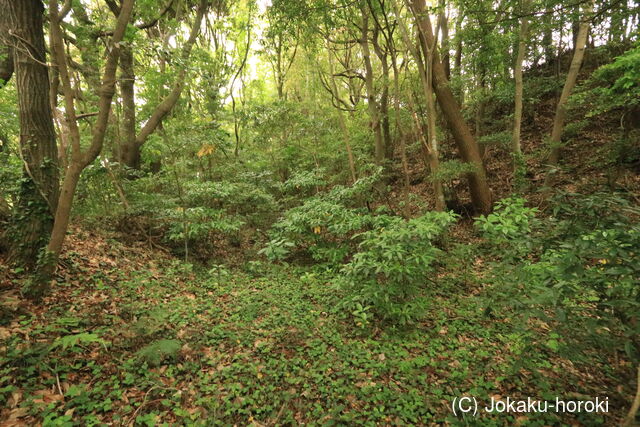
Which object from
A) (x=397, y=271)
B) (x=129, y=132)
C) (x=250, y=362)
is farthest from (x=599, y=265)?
(x=129, y=132)

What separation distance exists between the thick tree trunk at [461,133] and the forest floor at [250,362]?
135 inches

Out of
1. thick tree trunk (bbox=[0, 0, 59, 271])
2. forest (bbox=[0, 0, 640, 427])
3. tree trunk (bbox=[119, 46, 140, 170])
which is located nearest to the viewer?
forest (bbox=[0, 0, 640, 427])

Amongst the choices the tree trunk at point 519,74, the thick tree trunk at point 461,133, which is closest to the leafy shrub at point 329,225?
the thick tree trunk at point 461,133

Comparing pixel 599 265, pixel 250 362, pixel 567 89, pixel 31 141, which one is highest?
pixel 567 89

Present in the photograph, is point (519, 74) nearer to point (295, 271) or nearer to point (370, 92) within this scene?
point (370, 92)

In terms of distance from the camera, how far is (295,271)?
242 inches

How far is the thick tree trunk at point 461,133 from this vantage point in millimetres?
7031

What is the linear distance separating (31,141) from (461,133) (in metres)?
8.41

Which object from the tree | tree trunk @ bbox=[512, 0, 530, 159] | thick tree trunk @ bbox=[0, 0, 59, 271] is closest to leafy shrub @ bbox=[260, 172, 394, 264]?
the tree

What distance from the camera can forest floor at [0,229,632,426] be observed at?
262cm

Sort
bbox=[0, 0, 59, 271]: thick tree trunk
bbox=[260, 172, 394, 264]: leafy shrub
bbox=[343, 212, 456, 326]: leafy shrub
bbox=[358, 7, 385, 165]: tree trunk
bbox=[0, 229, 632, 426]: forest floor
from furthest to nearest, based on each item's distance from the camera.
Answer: bbox=[358, 7, 385, 165]: tree trunk < bbox=[260, 172, 394, 264]: leafy shrub < bbox=[343, 212, 456, 326]: leafy shrub < bbox=[0, 0, 59, 271]: thick tree trunk < bbox=[0, 229, 632, 426]: forest floor

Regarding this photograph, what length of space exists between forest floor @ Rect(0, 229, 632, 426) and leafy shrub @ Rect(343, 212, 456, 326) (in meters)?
0.32

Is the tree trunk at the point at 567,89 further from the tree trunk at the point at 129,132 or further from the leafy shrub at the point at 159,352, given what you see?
the tree trunk at the point at 129,132

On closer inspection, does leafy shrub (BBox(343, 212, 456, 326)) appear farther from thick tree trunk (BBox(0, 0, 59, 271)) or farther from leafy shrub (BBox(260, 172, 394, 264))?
thick tree trunk (BBox(0, 0, 59, 271))
